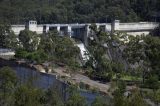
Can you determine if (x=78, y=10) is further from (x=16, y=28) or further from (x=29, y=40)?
(x=29, y=40)

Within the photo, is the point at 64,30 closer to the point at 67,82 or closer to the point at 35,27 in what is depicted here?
the point at 35,27

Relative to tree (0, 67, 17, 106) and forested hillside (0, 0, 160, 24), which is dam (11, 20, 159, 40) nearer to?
forested hillside (0, 0, 160, 24)

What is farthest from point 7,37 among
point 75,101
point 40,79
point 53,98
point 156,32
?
point 75,101

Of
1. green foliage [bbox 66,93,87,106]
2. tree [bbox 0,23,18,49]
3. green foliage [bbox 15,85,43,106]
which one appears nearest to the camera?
green foliage [bbox 15,85,43,106]

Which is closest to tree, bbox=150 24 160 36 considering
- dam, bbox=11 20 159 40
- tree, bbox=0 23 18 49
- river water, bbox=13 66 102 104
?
dam, bbox=11 20 159 40

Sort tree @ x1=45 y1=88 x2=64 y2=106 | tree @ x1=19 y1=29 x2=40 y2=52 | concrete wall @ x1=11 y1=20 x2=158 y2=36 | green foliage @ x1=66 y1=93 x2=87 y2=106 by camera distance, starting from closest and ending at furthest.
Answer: green foliage @ x1=66 y1=93 x2=87 y2=106 → tree @ x1=45 y1=88 x2=64 y2=106 → tree @ x1=19 y1=29 x2=40 y2=52 → concrete wall @ x1=11 y1=20 x2=158 y2=36

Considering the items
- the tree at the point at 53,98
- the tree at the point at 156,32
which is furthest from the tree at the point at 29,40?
the tree at the point at 53,98

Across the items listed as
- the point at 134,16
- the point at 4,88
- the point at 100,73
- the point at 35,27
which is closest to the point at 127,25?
the point at 134,16
